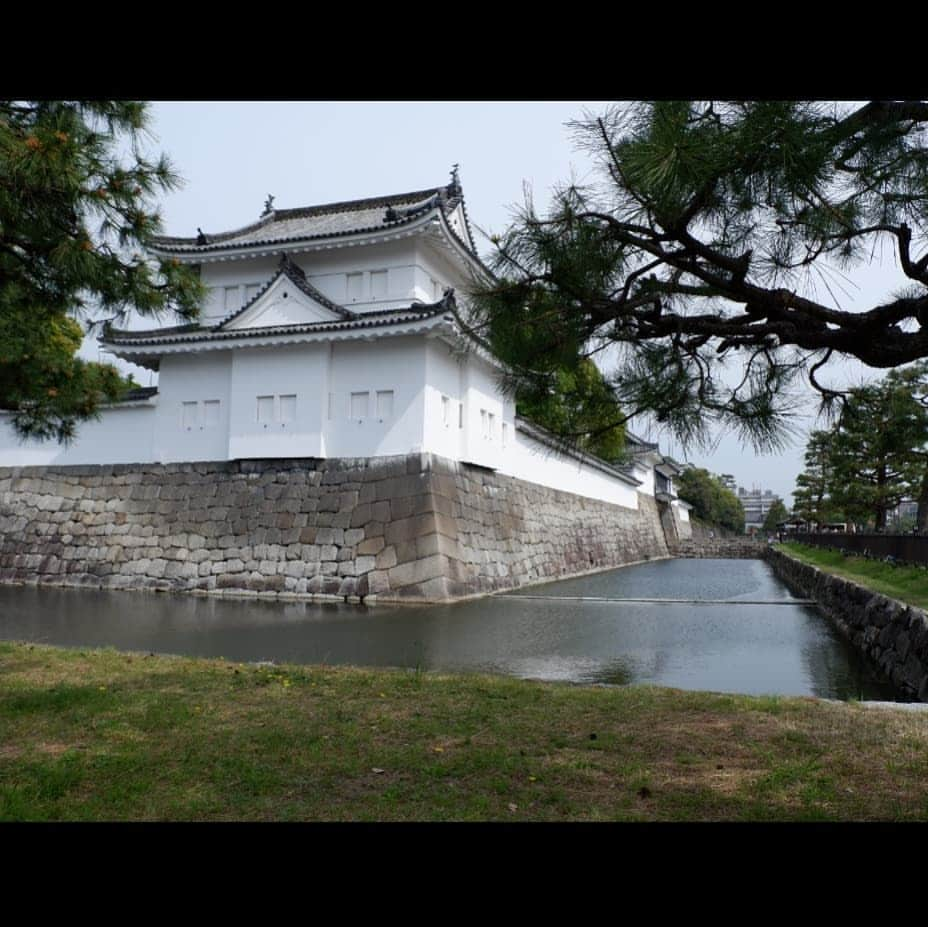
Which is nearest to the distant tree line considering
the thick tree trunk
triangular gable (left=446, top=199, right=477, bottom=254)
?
the thick tree trunk

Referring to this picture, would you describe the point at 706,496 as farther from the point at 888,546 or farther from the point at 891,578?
the point at 891,578

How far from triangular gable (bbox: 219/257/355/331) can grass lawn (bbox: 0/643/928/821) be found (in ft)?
28.9

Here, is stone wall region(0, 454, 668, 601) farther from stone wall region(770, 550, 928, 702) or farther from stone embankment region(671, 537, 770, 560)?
stone embankment region(671, 537, 770, 560)

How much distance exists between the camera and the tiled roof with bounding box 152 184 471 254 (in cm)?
1390

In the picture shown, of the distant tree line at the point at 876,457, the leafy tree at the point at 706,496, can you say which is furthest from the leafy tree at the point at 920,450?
the leafy tree at the point at 706,496

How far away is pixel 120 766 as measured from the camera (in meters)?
2.96

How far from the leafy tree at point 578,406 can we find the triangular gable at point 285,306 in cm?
958

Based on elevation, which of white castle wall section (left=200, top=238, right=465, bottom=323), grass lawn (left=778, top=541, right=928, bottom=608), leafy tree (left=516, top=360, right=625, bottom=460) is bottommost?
grass lawn (left=778, top=541, right=928, bottom=608)

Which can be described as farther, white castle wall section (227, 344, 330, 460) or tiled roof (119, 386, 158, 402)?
tiled roof (119, 386, 158, 402)

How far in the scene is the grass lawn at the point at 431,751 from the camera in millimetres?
2572

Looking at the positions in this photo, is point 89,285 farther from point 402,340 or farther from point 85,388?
point 402,340

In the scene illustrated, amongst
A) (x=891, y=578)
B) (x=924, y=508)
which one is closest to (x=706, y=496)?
(x=924, y=508)

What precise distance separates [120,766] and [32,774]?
0.30m
